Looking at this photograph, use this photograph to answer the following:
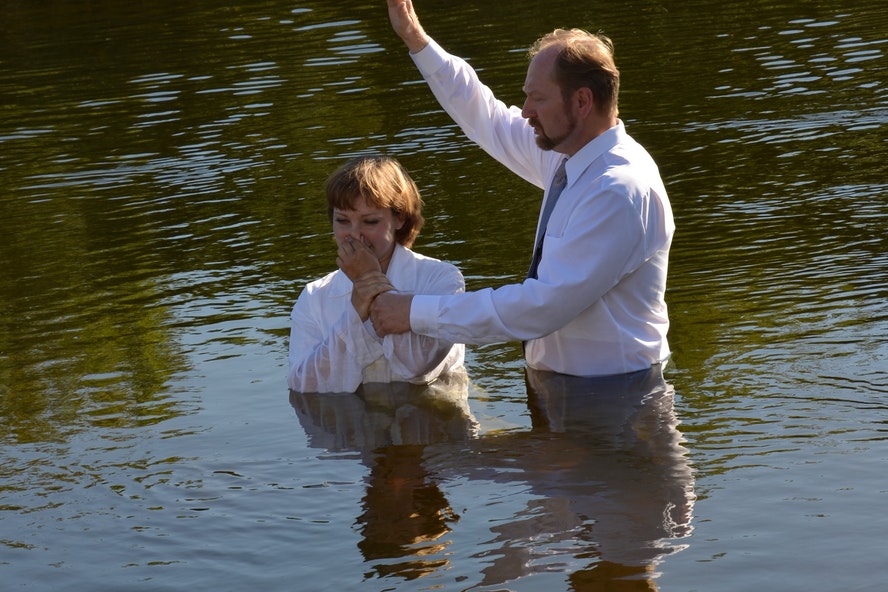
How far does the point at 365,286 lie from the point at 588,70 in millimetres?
1440

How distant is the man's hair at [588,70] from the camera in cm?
651

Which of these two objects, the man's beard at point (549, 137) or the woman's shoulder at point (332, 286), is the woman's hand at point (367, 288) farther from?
the man's beard at point (549, 137)

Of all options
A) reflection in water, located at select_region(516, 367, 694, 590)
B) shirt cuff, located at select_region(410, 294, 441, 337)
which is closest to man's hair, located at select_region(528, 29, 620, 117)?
shirt cuff, located at select_region(410, 294, 441, 337)

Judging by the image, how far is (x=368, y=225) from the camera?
6609 millimetres

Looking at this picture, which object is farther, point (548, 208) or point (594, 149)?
point (548, 208)

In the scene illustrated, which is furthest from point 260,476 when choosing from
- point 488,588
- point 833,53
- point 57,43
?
point 57,43

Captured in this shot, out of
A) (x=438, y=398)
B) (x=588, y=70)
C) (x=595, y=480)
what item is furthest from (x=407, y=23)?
(x=595, y=480)

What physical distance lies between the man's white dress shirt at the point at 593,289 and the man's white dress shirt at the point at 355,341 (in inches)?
12.1

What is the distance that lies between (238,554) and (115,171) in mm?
10134

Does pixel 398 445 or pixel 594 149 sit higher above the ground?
pixel 594 149

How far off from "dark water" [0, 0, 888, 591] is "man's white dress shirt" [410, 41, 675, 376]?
22 centimetres

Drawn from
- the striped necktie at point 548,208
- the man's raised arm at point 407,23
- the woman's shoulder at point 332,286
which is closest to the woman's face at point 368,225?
the woman's shoulder at point 332,286

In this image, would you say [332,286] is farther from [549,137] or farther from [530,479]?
[530,479]

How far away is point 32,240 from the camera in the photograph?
40.3 feet
